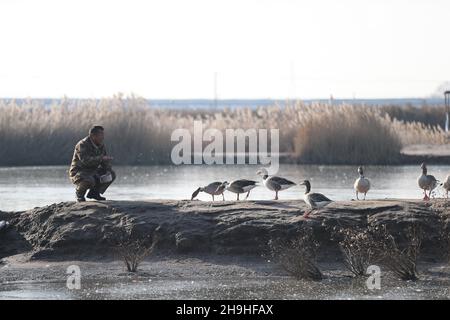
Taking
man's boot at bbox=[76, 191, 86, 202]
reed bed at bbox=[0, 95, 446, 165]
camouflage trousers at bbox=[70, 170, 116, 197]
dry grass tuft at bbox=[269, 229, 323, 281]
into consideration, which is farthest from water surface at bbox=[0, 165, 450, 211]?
dry grass tuft at bbox=[269, 229, 323, 281]

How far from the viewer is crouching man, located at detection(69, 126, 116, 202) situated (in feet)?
55.2

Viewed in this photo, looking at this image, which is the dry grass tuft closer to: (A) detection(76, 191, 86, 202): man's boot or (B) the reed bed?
(A) detection(76, 191, 86, 202): man's boot

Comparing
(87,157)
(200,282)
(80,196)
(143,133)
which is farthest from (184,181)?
(200,282)

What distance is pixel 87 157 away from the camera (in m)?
16.8

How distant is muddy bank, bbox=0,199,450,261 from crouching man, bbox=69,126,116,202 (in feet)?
1.32

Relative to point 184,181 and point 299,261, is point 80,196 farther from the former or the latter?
point 184,181

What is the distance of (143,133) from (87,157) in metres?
16.7

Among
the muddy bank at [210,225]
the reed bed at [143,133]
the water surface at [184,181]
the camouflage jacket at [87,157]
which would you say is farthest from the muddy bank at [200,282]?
the reed bed at [143,133]

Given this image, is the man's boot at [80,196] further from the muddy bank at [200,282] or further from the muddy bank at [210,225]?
the muddy bank at [200,282]

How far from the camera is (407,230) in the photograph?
1556 cm

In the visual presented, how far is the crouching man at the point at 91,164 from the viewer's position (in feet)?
55.2

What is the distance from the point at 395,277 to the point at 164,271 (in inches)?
122
